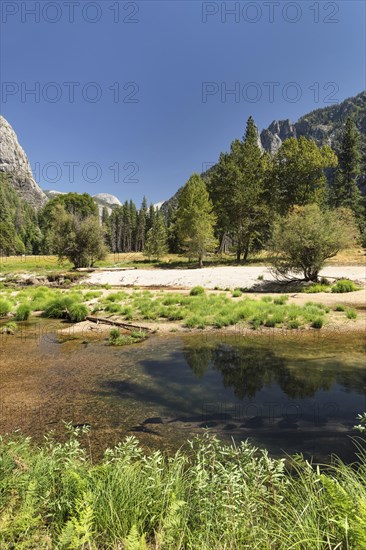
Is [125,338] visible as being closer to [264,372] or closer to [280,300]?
[264,372]

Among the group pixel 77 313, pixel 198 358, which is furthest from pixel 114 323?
pixel 198 358

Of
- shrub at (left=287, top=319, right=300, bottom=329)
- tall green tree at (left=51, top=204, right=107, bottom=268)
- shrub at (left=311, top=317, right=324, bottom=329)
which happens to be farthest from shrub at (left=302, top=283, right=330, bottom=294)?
tall green tree at (left=51, top=204, right=107, bottom=268)

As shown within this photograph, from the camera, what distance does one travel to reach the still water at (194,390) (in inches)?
254

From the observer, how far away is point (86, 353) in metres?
12.6

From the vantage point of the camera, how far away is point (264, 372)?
1017cm

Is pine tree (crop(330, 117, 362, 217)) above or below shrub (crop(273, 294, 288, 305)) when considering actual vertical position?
above

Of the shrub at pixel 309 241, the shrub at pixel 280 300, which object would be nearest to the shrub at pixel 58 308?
the shrub at pixel 280 300

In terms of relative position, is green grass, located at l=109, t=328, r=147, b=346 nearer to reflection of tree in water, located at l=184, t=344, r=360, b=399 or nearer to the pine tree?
reflection of tree in water, located at l=184, t=344, r=360, b=399

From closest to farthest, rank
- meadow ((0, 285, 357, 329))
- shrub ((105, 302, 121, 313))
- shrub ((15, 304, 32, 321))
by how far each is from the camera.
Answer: meadow ((0, 285, 357, 329))
shrub ((15, 304, 32, 321))
shrub ((105, 302, 121, 313))

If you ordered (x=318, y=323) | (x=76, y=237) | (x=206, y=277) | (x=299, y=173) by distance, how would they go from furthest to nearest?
(x=76, y=237) → (x=299, y=173) → (x=206, y=277) → (x=318, y=323)

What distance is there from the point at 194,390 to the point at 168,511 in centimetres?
609

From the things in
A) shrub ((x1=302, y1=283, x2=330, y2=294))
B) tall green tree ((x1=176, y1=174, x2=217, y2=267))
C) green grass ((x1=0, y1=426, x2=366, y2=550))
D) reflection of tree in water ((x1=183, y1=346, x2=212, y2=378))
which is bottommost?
reflection of tree in water ((x1=183, y1=346, x2=212, y2=378))

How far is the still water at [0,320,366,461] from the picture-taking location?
644 cm

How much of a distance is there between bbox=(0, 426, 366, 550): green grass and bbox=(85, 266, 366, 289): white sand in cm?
2623
